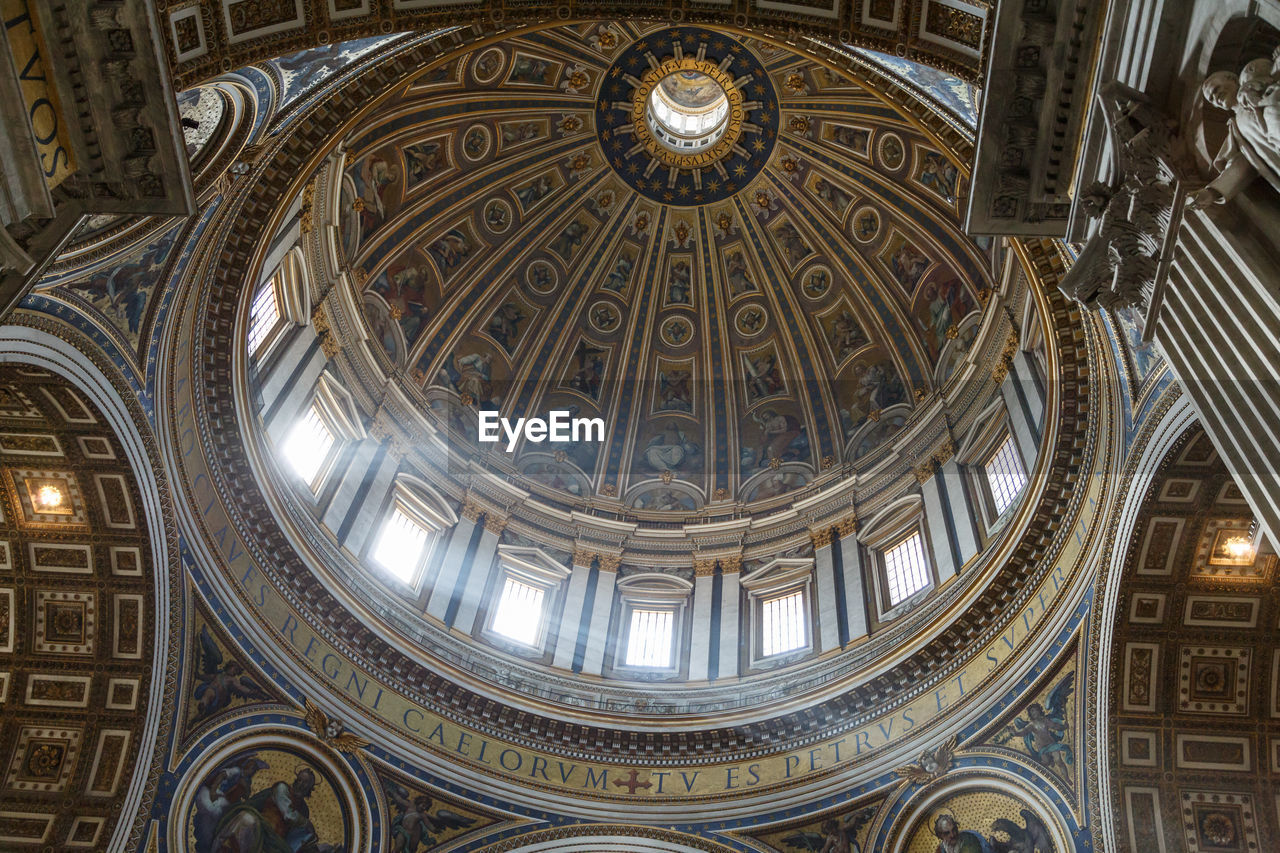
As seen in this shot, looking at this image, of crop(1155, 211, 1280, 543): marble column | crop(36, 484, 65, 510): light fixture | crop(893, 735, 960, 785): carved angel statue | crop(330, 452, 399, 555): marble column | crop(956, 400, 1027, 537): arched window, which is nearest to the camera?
crop(1155, 211, 1280, 543): marble column

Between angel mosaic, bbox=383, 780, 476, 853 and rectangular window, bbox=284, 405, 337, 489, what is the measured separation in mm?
6554

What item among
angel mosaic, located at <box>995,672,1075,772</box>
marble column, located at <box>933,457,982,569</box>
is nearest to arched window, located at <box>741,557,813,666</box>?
marble column, located at <box>933,457,982,569</box>

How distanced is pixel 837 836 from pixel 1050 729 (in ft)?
13.9

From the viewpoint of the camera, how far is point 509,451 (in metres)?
28.3

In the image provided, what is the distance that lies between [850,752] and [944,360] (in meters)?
11.1

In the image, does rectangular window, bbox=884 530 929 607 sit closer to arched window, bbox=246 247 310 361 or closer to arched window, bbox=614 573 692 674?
arched window, bbox=614 573 692 674

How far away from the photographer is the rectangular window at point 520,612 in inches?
914

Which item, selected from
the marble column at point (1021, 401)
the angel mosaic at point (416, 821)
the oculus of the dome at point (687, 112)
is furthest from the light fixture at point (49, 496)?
the oculus of the dome at point (687, 112)

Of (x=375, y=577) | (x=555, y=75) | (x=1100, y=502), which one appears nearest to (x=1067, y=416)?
(x=1100, y=502)

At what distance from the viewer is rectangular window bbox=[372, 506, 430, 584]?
73.1 ft

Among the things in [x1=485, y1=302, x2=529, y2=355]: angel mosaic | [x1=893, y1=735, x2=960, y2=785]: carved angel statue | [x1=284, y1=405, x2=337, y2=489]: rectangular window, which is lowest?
[x1=893, y1=735, x2=960, y2=785]: carved angel statue

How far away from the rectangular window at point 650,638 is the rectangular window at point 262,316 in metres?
10.6

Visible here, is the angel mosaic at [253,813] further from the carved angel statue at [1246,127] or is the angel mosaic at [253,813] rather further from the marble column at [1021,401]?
the carved angel statue at [1246,127]

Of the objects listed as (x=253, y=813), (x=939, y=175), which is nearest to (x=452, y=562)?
(x=253, y=813)
